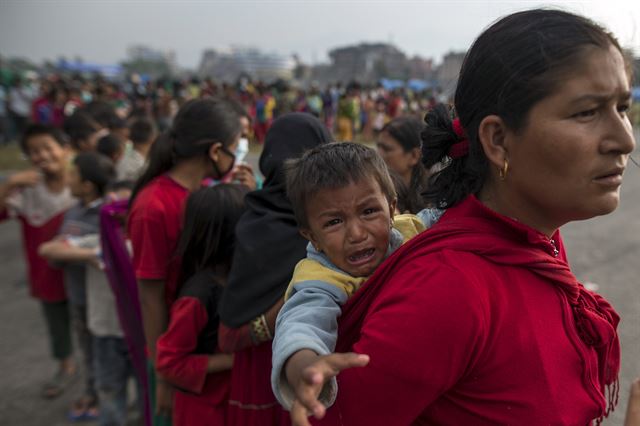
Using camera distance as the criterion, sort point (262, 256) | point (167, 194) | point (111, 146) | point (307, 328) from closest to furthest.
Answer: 1. point (307, 328)
2. point (262, 256)
3. point (167, 194)
4. point (111, 146)

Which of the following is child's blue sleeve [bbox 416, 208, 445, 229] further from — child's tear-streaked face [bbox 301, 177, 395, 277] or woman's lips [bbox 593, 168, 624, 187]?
woman's lips [bbox 593, 168, 624, 187]

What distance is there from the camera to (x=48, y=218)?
3.53 m

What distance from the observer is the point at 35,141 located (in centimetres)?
330

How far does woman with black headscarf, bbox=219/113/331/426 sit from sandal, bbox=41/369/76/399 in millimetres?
2266

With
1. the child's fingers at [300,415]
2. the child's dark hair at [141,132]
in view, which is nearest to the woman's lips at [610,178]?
the child's fingers at [300,415]

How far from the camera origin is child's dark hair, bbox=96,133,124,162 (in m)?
4.09

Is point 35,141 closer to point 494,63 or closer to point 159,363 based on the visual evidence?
point 159,363

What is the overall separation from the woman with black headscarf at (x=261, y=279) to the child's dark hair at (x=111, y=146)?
2.69 metres

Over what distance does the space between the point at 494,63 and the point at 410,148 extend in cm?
203

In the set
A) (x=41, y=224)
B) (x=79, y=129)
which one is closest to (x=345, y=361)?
(x=41, y=224)

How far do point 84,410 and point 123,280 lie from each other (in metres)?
1.27

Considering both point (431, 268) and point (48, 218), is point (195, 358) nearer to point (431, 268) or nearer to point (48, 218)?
point (431, 268)

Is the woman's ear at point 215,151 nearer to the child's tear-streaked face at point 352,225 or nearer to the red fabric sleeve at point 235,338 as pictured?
the red fabric sleeve at point 235,338

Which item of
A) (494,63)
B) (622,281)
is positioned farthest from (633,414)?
(622,281)
